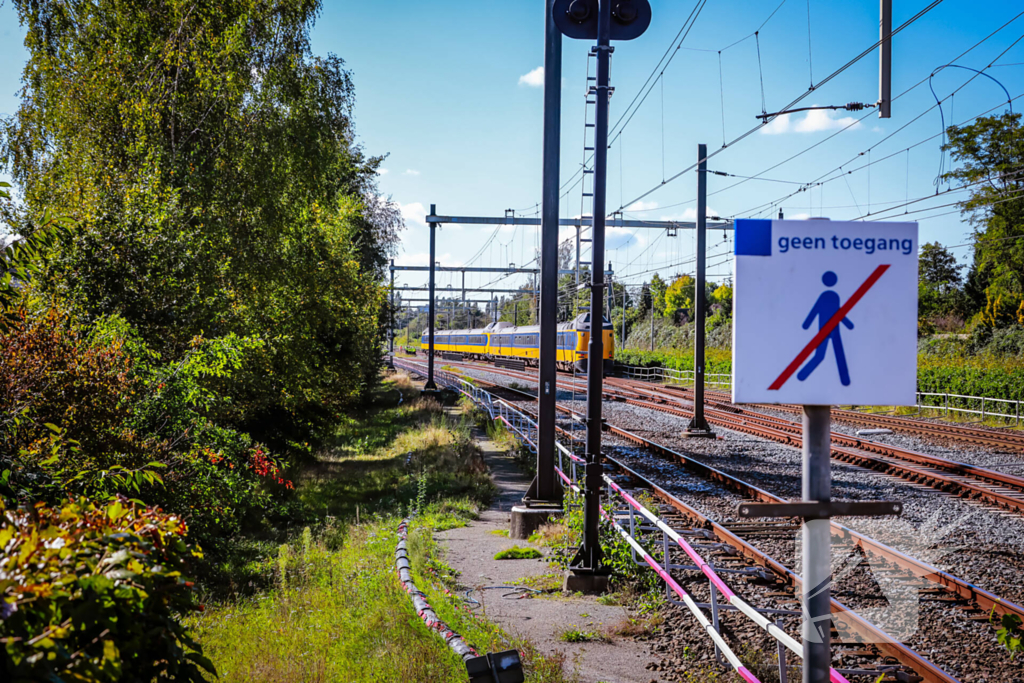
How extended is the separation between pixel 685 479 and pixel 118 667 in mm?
12599

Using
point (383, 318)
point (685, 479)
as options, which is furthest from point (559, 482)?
point (383, 318)

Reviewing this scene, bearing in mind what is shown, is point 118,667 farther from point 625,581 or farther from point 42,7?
point 42,7

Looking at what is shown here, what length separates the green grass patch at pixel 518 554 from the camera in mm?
9359

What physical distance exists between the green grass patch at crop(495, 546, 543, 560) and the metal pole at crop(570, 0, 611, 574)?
1.50m

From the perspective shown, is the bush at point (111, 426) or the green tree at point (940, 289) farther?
the green tree at point (940, 289)

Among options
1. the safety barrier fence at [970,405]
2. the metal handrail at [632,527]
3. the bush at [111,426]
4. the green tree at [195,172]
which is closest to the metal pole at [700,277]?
the metal handrail at [632,527]

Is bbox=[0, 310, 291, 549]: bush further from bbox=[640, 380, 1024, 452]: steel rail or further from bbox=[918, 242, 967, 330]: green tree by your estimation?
bbox=[918, 242, 967, 330]: green tree

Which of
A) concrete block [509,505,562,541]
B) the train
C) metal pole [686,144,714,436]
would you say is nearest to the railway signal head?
concrete block [509,505,562,541]

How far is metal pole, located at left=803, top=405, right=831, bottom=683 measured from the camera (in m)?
2.25

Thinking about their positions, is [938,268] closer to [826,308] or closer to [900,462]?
[900,462]

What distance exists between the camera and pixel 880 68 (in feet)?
34.1

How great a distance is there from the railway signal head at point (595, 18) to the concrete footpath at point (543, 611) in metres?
5.83

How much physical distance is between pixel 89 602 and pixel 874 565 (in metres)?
7.86

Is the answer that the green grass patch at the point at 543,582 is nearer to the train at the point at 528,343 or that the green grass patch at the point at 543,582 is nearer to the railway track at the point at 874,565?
the railway track at the point at 874,565
